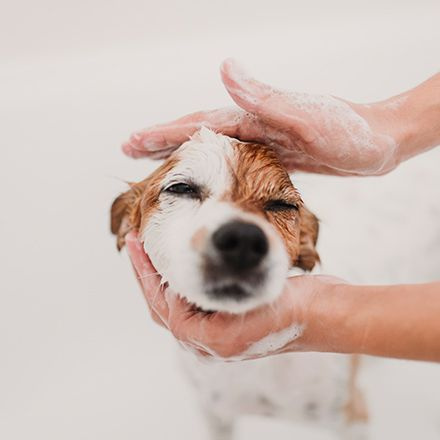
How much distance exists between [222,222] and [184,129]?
0.35 metres

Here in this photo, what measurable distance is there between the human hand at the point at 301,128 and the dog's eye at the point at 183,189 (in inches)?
5.4

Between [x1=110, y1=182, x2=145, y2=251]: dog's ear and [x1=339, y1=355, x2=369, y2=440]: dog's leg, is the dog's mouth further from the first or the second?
[x1=339, y1=355, x2=369, y2=440]: dog's leg

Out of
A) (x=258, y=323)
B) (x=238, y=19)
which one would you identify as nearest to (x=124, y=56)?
(x=238, y=19)

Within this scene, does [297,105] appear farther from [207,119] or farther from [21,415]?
[21,415]

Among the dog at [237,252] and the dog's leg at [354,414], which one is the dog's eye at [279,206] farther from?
the dog's leg at [354,414]

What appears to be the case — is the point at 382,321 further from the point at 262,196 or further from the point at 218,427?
the point at 218,427

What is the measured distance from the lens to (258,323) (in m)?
1.08

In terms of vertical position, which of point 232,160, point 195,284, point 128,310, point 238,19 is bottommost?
point 128,310

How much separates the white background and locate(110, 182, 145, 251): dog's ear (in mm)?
659

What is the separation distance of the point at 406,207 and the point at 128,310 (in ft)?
3.18

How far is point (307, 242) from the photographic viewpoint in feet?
4.26

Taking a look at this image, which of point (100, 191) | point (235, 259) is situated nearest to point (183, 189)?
point (235, 259)

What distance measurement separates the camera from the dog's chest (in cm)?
142

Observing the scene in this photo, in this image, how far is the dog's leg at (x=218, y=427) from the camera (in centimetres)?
164
